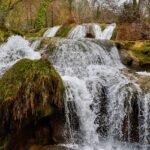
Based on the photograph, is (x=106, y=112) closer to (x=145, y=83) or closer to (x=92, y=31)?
(x=145, y=83)

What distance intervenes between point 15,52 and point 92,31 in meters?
8.19

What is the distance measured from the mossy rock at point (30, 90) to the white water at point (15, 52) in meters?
3.42

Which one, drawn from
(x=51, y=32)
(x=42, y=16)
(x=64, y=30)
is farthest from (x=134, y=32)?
(x=42, y=16)

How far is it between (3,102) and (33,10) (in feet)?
71.1

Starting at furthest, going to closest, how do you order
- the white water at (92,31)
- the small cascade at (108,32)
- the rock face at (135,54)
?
the white water at (92,31) < the small cascade at (108,32) < the rock face at (135,54)

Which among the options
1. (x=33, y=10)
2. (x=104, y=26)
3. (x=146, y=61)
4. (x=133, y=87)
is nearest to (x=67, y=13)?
(x=33, y=10)

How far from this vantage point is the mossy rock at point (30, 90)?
23.9 ft

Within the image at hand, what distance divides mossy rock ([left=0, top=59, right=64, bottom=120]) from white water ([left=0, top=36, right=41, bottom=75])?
3417mm

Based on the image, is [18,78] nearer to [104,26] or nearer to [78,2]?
[104,26]

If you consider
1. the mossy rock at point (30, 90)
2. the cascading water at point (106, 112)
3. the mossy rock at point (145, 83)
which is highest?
the mossy rock at point (30, 90)

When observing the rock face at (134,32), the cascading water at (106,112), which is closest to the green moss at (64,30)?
the rock face at (134,32)

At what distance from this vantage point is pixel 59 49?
1221 cm

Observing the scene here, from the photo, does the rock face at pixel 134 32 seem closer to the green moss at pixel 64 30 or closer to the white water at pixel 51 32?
the green moss at pixel 64 30

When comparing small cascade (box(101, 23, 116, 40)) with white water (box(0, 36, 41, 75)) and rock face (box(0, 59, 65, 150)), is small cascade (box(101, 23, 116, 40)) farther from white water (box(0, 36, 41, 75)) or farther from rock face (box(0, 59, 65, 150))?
rock face (box(0, 59, 65, 150))
